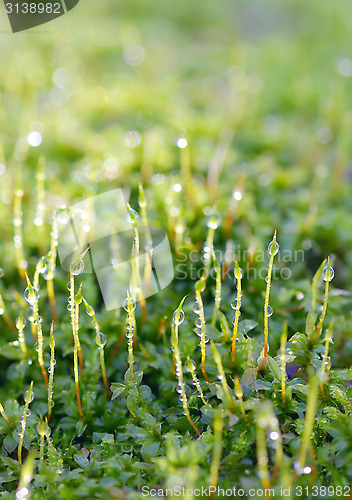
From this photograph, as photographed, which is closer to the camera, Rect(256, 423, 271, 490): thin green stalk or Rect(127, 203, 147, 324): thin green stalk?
Rect(256, 423, 271, 490): thin green stalk

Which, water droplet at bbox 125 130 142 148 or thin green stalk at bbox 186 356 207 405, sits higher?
water droplet at bbox 125 130 142 148

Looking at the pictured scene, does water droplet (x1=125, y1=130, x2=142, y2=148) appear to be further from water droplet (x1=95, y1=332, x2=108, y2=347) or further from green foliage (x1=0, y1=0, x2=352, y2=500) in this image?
water droplet (x1=95, y1=332, x2=108, y2=347)

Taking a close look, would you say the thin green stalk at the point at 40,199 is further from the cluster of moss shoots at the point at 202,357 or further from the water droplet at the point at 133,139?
the water droplet at the point at 133,139

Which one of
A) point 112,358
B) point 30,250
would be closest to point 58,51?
point 30,250

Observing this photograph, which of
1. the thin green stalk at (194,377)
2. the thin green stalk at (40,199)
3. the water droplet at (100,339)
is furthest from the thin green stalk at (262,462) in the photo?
the thin green stalk at (40,199)

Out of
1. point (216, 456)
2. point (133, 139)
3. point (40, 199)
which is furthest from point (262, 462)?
point (133, 139)

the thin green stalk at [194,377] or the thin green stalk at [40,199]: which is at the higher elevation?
the thin green stalk at [40,199]

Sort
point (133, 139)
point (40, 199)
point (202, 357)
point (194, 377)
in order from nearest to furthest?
1. point (194, 377)
2. point (202, 357)
3. point (40, 199)
4. point (133, 139)

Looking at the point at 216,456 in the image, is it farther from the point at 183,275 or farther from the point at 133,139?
the point at 133,139

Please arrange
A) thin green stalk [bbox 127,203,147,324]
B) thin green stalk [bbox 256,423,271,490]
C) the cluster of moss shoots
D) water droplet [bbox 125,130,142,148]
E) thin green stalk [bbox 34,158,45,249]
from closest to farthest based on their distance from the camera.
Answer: thin green stalk [bbox 256,423,271,490] → the cluster of moss shoots → thin green stalk [bbox 127,203,147,324] → thin green stalk [bbox 34,158,45,249] → water droplet [bbox 125,130,142,148]

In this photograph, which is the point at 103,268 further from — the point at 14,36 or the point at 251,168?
the point at 14,36

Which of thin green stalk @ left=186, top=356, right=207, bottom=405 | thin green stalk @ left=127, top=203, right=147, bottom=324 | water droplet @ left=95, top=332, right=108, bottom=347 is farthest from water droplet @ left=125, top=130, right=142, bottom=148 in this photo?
thin green stalk @ left=186, top=356, right=207, bottom=405

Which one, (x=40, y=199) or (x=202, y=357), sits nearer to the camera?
(x=202, y=357)
